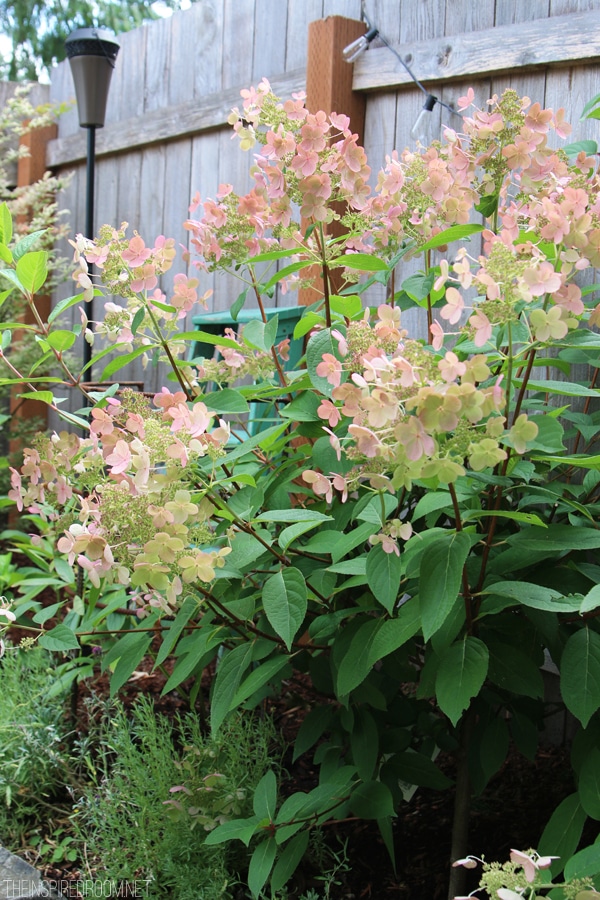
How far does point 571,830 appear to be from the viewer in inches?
50.8

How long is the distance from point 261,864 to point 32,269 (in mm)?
1101

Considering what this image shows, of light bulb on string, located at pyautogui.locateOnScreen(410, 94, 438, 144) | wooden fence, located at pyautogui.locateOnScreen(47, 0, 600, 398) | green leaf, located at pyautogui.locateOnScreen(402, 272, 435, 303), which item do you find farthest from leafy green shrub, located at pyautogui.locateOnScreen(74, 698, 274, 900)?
light bulb on string, located at pyautogui.locateOnScreen(410, 94, 438, 144)

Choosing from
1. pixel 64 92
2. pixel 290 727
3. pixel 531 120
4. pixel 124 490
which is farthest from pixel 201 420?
pixel 64 92

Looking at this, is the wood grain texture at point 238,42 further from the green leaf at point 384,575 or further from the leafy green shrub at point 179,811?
the green leaf at point 384,575

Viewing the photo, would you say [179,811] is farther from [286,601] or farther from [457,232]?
[457,232]

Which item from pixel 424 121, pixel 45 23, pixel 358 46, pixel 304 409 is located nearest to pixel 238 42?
pixel 358 46

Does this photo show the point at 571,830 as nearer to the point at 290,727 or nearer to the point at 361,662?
the point at 361,662

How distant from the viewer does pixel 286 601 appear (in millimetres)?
1327

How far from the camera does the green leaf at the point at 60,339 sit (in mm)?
1542

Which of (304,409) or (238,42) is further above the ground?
(238,42)

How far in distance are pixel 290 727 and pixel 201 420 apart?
5.06ft

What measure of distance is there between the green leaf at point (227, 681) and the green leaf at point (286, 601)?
0.74 feet

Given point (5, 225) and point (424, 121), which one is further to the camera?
point (424, 121)

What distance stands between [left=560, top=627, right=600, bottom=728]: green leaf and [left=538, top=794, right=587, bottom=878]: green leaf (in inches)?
6.5
